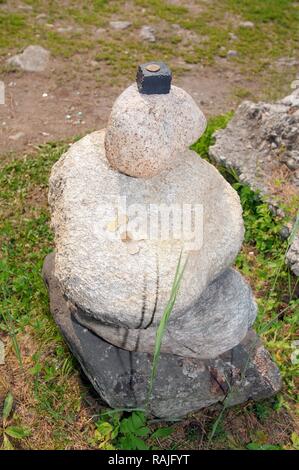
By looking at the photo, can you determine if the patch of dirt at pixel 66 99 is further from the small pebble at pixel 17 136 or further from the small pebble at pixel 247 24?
the small pebble at pixel 247 24

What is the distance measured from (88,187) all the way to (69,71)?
3.94 m

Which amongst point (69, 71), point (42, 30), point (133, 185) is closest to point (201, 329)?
point (133, 185)

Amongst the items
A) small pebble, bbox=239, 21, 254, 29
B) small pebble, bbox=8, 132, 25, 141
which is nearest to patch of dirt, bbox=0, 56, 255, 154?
small pebble, bbox=8, 132, 25, 141

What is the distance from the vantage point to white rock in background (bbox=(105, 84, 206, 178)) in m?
2.35

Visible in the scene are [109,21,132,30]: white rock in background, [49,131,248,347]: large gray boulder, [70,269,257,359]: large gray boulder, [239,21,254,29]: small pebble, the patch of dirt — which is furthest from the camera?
[239,21,254,29]: small pebble

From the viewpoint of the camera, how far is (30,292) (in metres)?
3.64

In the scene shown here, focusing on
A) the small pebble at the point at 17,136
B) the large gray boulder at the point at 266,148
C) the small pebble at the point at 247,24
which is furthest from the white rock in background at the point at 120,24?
the large gray boulder at the point at 266,148

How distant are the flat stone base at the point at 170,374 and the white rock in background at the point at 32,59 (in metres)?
3.71

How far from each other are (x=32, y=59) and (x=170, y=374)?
4458 millimetres

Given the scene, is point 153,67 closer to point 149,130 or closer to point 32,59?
point 149,130

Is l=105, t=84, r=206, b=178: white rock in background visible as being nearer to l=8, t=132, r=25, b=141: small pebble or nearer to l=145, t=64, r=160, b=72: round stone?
l=145, t=64, r=160, b=72: round stone

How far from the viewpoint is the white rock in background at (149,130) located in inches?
92.5

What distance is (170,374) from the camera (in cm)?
285

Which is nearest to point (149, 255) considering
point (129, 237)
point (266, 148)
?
point (129, 237)
